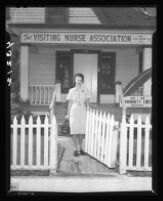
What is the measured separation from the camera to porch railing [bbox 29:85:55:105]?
460cm

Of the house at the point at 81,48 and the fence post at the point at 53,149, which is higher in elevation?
the house at the point at 81,48

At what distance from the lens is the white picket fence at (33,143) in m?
4.75

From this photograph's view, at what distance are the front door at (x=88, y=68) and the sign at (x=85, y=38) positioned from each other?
206 millimetres

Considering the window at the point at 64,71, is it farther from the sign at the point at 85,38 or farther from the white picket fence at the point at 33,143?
the white picket fence at the point at 33,143

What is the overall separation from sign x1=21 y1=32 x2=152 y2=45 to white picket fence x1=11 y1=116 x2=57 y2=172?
45.2 inches

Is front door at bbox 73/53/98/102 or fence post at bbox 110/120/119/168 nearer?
front door at bbox 73/53/98/102

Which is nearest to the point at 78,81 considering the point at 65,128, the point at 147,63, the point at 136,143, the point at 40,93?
the point at 40,93

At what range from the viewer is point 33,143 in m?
4.89

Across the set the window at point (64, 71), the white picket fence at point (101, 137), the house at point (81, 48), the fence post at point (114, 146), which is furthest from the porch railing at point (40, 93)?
the fence post at point (114, 146)

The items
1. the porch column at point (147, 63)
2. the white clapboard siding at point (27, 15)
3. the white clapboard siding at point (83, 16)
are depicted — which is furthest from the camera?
the porch column at point (147, 63)

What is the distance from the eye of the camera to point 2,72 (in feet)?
14.7

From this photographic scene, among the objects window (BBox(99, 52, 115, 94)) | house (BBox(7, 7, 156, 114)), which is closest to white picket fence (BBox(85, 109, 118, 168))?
house (BBox(7, 7, 156, 114))

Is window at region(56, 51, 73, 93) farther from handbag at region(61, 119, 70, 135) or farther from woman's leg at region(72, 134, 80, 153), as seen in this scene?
woman's leg at region(72, 134, 80, 153)
